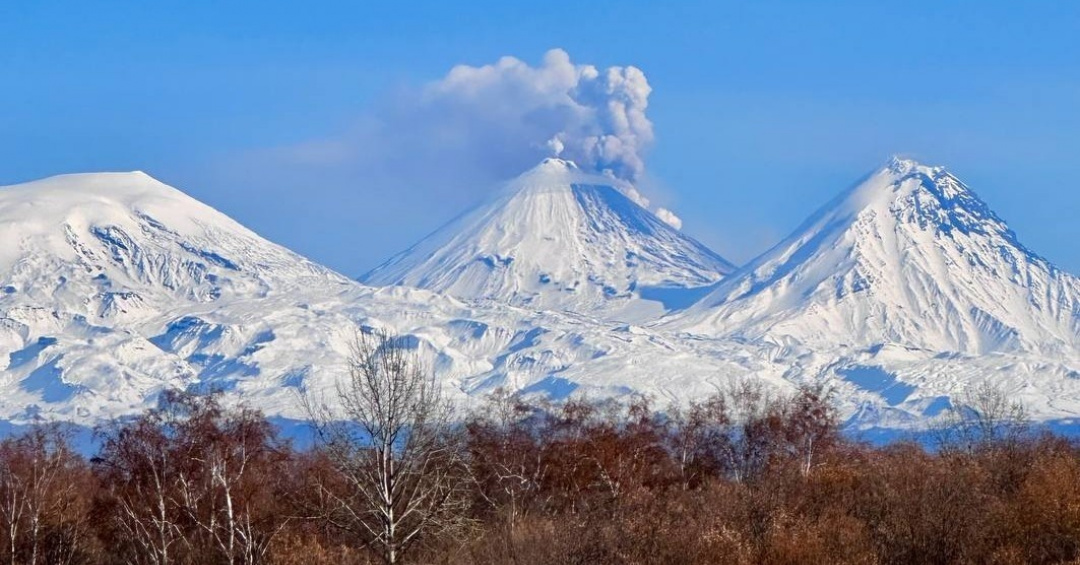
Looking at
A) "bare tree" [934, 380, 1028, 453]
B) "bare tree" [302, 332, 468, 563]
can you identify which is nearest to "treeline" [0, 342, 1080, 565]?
"bare tree" [302, 332, 468, 563]

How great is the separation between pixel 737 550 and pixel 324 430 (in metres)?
12.5

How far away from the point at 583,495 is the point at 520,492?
2.60 metres

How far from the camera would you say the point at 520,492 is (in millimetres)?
51594

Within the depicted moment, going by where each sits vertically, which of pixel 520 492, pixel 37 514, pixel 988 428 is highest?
pixel 988 428

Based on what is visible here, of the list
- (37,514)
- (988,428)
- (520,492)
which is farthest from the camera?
(988,428)

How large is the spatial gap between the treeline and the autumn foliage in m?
0.10

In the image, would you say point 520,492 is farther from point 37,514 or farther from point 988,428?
point 988,428

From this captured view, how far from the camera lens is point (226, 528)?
42.7 metres

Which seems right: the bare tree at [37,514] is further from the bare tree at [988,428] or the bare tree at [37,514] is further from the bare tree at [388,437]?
the bare tree at [988,428]

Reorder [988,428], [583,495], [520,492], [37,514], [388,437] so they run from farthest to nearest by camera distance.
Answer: [988,428] → [520,492] → [583,495] → [37,514] → [388,437]

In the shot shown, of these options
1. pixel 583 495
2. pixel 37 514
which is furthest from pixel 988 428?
pixel 37 514

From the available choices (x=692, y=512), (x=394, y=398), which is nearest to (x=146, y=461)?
(x=394, y=398)

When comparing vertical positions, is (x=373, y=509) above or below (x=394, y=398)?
below

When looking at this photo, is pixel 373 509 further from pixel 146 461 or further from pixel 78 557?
pixel 78 557
